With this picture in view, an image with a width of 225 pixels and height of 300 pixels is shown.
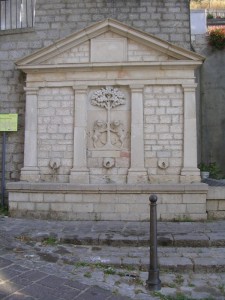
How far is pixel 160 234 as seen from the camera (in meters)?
5.55

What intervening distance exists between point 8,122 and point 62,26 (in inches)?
100

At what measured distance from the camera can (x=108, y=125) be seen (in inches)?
280

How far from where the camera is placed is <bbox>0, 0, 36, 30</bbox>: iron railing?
8203 millimetres

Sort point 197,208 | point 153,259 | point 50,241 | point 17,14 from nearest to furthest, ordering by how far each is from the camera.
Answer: point 153,259
point 50,241
point 197,208
point 17,14

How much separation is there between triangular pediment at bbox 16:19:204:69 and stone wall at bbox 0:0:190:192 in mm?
836

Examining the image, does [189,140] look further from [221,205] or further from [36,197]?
[36,197]

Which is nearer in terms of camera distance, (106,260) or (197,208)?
(106,260)

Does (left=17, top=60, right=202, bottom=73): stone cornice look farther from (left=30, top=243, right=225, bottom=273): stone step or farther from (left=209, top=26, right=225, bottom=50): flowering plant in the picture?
(left=30, top=243, right=225, bottom=273): stone step

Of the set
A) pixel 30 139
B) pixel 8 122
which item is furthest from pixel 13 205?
pixel 8 122

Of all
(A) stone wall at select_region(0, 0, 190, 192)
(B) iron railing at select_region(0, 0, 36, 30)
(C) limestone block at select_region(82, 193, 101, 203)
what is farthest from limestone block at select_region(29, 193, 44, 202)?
(B) iron railing at select_region(0, 0, 36, 30)

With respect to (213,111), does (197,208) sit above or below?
below

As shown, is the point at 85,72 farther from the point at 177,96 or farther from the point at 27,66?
the point at 177,96

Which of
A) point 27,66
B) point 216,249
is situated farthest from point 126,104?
→ point 216,249

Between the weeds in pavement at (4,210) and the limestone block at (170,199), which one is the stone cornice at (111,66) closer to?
the limestone block at (170,199)
